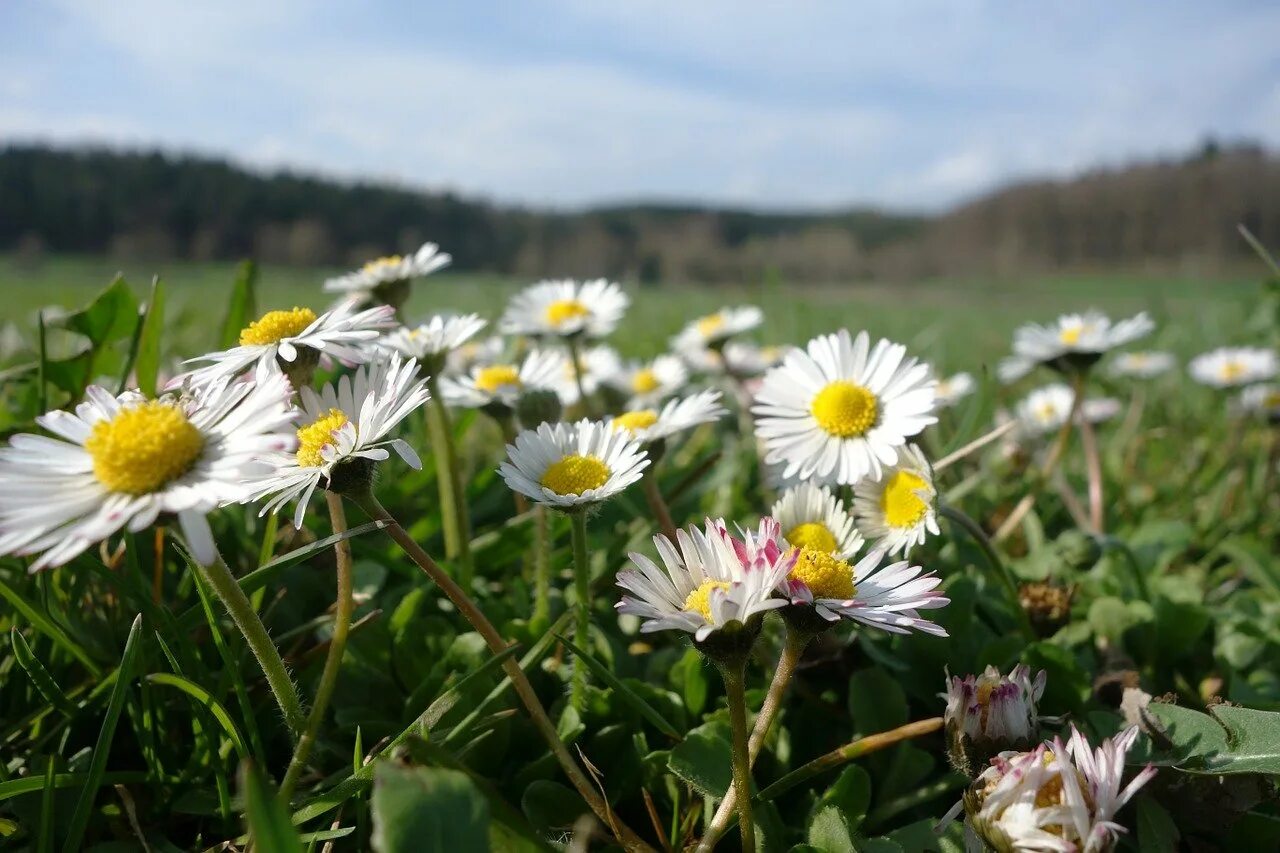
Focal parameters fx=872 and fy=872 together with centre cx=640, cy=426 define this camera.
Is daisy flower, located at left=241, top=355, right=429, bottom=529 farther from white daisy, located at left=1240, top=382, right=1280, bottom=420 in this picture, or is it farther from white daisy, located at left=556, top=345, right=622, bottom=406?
white daisy, located at left=1240, top=382, right=1280, bottom=420

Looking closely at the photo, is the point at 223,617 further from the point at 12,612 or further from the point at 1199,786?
the point at 1199,786

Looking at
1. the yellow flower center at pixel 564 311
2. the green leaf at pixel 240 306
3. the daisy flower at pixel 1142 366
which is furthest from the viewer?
the daisy flower at pixel 1142 366

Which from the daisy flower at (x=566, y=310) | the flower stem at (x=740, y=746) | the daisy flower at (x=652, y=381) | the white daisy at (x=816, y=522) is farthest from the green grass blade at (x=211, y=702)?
the daisy flower at (x=652, y=381)

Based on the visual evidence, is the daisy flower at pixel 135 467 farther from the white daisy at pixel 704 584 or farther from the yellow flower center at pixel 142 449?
the white daisy at pixel 704 584

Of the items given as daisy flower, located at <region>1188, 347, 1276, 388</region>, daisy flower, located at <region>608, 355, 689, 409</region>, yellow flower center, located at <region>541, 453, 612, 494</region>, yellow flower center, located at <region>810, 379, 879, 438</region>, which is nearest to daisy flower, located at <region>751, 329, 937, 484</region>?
yellow flower center, located at <region>810, 379, 879, 438</region>

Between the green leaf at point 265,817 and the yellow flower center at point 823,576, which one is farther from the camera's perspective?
the yellow flower center at point 823,576

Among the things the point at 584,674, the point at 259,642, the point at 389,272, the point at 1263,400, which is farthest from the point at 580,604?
the point at 1263,400
